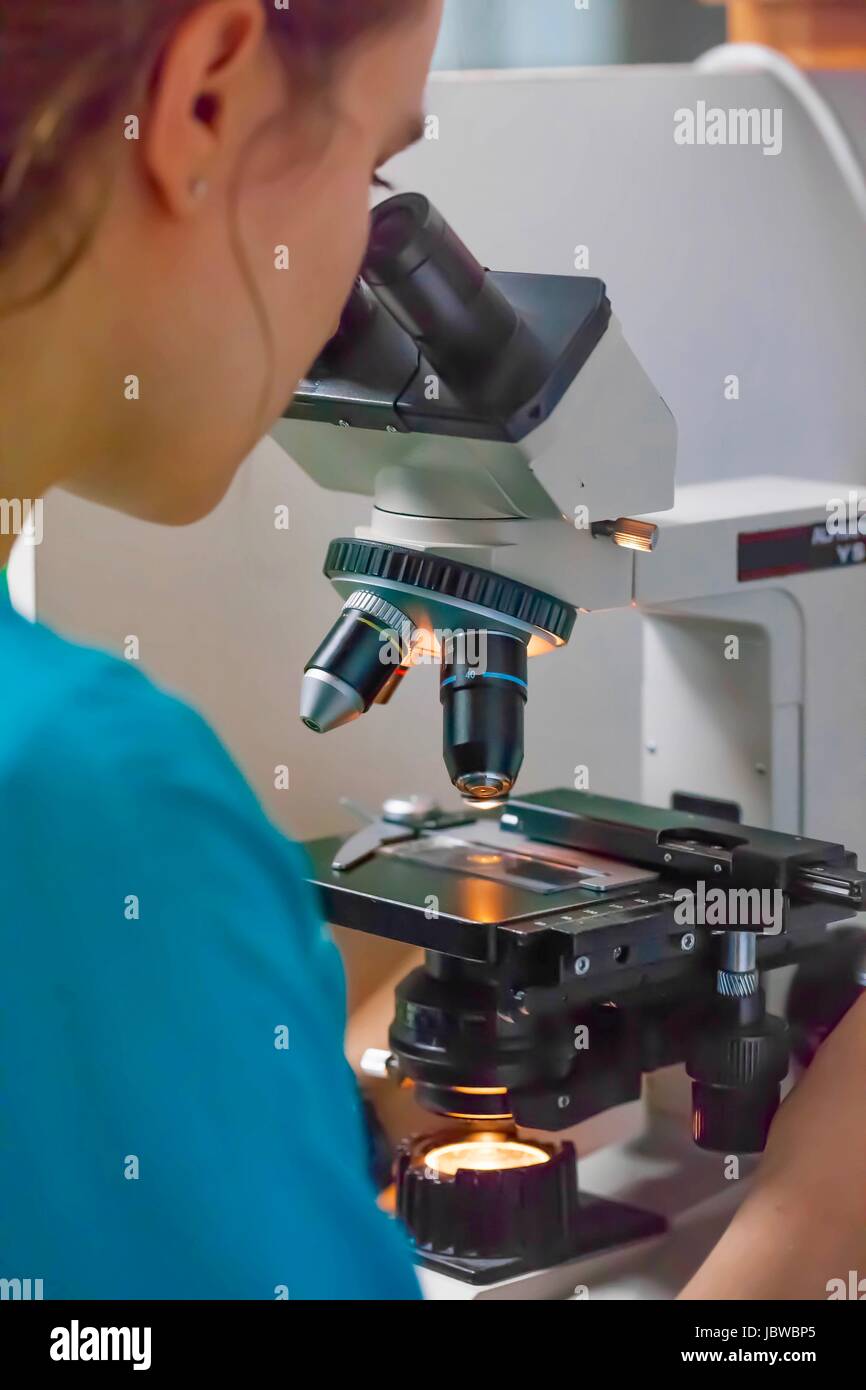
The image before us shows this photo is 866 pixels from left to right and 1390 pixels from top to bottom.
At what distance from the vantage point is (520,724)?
0.85 metres

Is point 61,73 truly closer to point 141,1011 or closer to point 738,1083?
point 141,1011

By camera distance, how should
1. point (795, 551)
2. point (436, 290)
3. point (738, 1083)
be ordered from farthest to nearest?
1. point (795, 551)
2. point (738, 1083)
3. point (436, 290)

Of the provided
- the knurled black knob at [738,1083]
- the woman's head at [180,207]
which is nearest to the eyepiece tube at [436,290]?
the woman's head at [180,207]

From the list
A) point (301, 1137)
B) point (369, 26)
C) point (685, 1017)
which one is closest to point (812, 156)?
point (685, 1017)

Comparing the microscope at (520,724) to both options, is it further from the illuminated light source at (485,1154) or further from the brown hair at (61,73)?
the brown hair at (61,73)

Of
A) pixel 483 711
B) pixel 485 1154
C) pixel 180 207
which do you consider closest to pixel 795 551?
pixel 483 711

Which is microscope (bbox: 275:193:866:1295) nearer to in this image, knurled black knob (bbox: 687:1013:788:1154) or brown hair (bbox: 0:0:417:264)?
knurled black knob (bbox: 687:1013:788:1154)

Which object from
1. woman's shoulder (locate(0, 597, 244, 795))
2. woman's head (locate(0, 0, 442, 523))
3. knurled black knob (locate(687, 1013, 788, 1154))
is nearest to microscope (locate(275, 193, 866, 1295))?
knurled black knob (locate(687, 1013, 788, 1154))

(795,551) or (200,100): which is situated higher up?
(200,100)

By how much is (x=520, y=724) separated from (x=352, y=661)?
0.09 m

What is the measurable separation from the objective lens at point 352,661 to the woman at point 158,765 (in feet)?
0.82

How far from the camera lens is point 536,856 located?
1007 millimetres

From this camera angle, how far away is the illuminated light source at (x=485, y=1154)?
90 centimetres

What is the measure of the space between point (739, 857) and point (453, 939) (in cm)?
16
